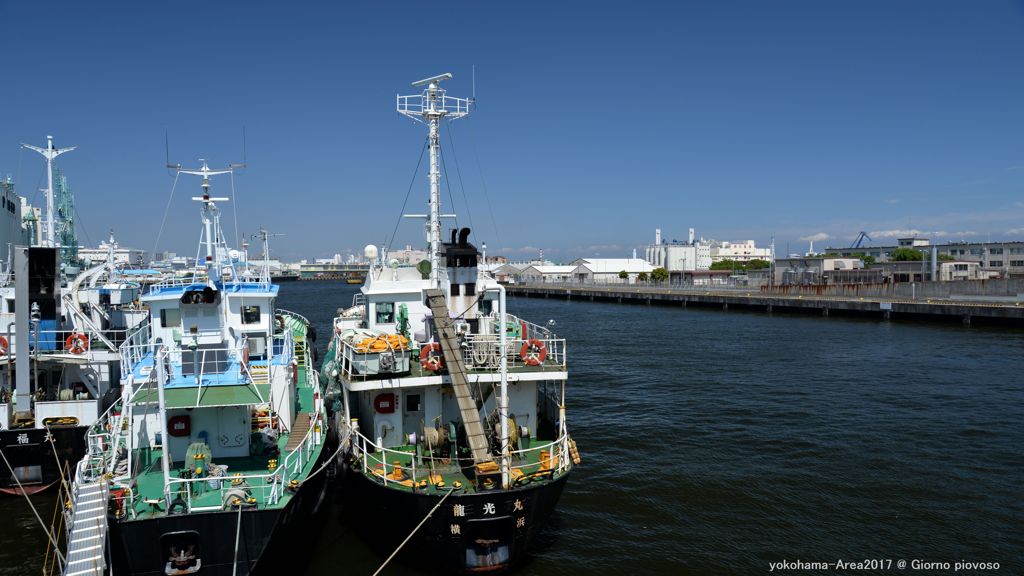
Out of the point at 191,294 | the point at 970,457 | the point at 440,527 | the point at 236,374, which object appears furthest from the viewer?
the point at 970,457

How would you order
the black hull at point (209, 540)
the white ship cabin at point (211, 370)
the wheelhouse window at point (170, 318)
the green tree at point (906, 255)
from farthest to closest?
the green tree at point (906, 255), the wheelhouse window at point (170, 318), the white ship cabin at point (211, 370), the black hull at point (209, 540)

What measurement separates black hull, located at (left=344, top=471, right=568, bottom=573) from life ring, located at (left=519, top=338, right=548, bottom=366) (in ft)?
11.1

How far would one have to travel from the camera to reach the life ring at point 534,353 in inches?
679

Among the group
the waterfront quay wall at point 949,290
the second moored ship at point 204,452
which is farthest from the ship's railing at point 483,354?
the waterfront quay wall at point 949,290

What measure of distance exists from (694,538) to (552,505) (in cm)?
469

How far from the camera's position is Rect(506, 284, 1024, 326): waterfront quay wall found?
5844 cm

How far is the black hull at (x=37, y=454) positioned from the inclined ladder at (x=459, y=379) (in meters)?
12.1

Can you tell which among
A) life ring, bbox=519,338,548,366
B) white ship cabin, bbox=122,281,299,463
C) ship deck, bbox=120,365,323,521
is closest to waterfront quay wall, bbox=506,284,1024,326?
life ring, bbox=519,338,548,366

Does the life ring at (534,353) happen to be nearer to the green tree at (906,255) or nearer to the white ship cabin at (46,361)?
the white ship cabin at (46,361)

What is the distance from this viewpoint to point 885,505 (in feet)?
61.6

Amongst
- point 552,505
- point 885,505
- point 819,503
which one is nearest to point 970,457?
point 885,505

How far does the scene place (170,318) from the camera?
19250mm

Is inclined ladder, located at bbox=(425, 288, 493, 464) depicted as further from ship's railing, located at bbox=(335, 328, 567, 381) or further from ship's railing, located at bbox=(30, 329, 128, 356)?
ship's railing, located at bbox=(30, 329, 128, 356)

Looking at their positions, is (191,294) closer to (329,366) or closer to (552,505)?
(329,366)
